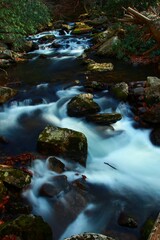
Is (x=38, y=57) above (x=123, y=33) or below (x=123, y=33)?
below

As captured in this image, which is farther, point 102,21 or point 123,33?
point 102,21

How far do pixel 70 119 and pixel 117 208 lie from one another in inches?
162

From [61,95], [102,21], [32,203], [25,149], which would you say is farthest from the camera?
[102,21]

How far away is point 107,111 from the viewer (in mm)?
10281

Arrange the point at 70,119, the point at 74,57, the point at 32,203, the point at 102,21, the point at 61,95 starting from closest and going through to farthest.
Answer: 1. the point at 32,203
2. the point at 70,119
3. the point at 61,95
4. the point at 74,57
5. the point at 102,21

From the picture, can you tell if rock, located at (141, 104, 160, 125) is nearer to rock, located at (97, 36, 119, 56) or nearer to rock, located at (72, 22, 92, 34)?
rock, located at (97, 36, 119, 56)

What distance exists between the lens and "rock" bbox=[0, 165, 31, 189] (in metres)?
6.32

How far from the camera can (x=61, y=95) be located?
1159cm

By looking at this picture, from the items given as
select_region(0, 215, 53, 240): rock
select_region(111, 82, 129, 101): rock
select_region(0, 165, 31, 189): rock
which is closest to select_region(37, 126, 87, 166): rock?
select_region(0, 165, 31, 189): rock

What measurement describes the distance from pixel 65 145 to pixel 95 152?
3.96ft

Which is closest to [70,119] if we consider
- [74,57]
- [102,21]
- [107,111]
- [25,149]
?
[107,111]

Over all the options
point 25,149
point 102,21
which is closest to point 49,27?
point 102,21

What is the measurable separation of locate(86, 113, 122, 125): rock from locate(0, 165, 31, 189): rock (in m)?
3.38

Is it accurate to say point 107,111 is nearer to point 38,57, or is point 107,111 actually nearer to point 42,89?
point 42,89
